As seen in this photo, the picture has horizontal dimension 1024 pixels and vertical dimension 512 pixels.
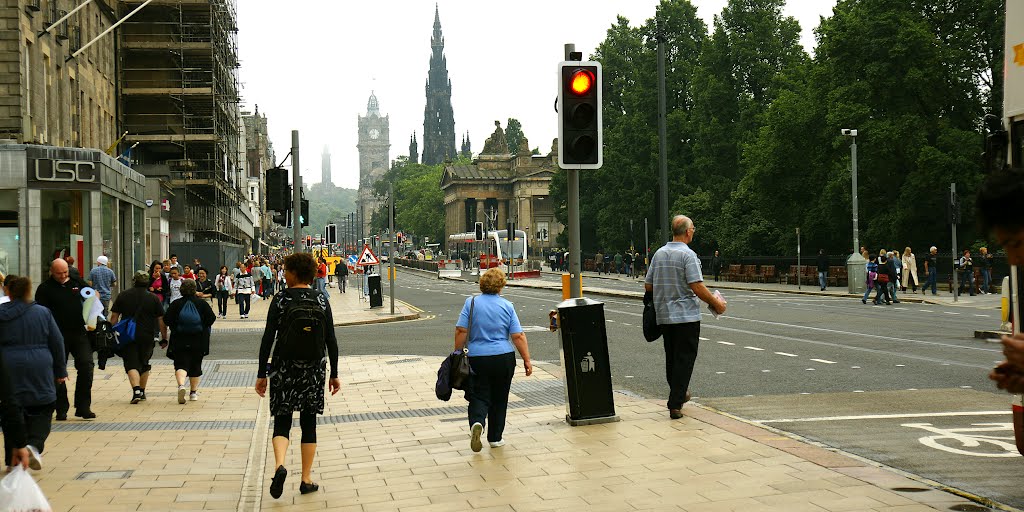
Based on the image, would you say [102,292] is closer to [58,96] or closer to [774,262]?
[58,96]

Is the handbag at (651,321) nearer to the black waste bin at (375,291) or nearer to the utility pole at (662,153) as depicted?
the utility pole at (662,153)

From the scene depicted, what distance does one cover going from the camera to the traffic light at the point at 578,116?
9984 millimetres

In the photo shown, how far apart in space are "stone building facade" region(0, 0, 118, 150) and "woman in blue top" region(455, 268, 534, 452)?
878 inches

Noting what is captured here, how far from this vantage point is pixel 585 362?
391 inches

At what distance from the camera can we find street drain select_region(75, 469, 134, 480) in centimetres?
859

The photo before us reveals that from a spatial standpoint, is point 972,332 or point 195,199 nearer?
point 972,332

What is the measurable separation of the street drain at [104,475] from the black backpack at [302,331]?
180cm

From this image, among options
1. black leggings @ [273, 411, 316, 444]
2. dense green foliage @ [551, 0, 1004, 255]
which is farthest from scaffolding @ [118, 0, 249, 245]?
black leggings @ [273, 411, 316, 444]

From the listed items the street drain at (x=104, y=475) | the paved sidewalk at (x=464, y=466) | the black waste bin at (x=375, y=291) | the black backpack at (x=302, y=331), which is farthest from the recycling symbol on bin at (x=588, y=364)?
the black waste bin at (x=375, y=291)

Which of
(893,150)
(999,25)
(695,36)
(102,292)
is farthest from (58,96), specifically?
(695,36)

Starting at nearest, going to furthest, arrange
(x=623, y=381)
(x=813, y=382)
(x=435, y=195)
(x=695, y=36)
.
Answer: (x=813, y=382) → (x=623, y=381) → (x=695, y=36) → (x=435, y=195)

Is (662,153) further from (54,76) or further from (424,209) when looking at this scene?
(424,209)

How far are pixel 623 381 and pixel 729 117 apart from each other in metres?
54.5

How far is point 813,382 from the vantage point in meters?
13.5
